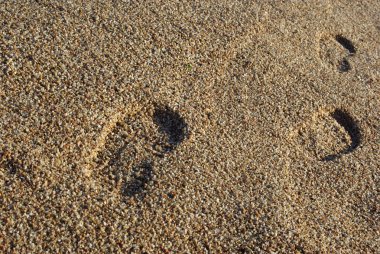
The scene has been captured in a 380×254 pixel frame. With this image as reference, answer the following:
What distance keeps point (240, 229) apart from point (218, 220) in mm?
169

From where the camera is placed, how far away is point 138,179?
132 inches

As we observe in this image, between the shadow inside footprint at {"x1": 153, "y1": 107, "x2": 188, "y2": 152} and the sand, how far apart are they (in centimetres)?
1

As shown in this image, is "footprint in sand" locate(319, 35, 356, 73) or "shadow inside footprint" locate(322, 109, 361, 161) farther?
"footprint in sand" locate(319, 35, 356, 73)

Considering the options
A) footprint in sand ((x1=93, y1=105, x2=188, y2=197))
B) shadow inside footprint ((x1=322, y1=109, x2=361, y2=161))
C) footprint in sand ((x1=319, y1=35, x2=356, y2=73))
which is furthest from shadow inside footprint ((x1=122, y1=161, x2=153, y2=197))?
footprint in sand ((x1=319, y1=35, x2=356, y2=73))

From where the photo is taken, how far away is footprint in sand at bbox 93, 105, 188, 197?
3.31 m

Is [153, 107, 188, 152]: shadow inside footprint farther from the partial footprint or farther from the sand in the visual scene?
the partial footprint

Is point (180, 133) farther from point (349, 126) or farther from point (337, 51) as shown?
point (337, 51)

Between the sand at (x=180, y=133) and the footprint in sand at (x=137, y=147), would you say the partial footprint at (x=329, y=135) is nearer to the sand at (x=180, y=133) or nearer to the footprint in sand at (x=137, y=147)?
the sand at (x=180, y=133)

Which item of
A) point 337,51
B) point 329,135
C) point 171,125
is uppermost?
point 337,51

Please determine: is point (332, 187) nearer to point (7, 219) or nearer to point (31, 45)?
point (7, 219)

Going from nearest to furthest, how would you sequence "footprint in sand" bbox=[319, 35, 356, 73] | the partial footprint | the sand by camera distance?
the sand < the partial footprint < "footprint in sand" bbox=[319, 35, 356, 73]

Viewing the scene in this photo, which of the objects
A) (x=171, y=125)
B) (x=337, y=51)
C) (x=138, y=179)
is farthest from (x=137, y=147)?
(x=337, y=51)

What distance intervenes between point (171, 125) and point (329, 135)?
4.82 feet

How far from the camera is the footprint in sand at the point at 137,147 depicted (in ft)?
10.9
